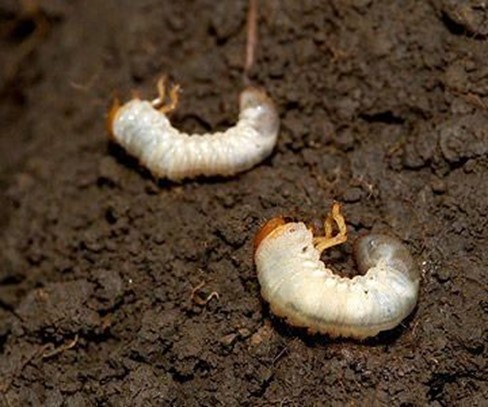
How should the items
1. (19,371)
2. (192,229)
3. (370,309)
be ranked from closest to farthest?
(370,309)
(19,371)
(192,229)

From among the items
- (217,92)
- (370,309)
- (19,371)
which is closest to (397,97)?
(217,92)

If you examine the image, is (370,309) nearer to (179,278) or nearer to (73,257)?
(179,278)

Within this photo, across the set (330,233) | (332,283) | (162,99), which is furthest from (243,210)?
(162,99)

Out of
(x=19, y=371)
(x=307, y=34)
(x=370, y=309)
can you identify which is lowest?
A: (x=19, y=371)

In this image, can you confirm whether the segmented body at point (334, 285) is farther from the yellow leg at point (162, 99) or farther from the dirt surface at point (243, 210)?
the yellow leg at point (162, 99)

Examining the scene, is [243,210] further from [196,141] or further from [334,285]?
[334,285]

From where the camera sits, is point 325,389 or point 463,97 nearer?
point 325,389

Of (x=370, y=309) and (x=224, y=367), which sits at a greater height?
(x=370, y=309)

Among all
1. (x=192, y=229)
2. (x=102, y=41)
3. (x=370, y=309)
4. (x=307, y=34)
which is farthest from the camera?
(x=102, y=41)
